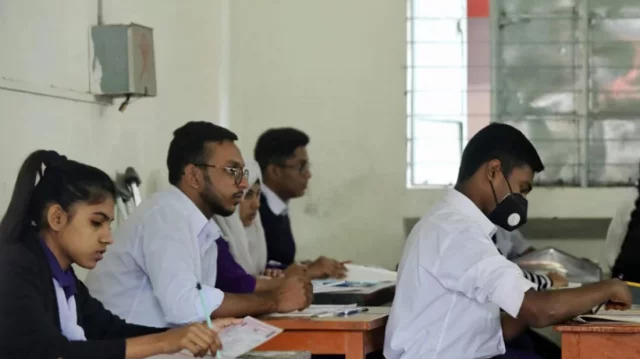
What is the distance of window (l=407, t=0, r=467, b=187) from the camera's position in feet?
16.9

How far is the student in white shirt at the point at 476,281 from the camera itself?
265 centimetres

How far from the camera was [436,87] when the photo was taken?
5.18m

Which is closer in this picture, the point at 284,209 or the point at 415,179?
the point at 284,209

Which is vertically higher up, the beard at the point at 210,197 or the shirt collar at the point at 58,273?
the beard at the point at 210,197

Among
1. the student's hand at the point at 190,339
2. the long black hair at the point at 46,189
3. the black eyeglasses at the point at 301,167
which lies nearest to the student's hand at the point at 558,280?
the black eyeglasses at the point at 301,167

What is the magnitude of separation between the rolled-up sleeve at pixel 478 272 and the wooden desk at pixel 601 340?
23 cm

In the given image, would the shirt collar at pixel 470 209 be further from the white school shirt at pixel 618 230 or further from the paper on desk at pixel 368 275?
the white school shirt at pixel 618 230

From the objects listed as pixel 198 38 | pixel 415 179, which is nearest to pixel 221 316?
pixel 198 38

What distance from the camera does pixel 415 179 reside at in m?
5.23

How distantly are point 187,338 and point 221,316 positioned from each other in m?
0.69

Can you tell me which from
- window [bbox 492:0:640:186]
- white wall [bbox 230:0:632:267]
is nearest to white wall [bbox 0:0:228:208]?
white wall [bbox 230:0:632:267]

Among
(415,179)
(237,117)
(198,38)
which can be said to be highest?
(198,38)

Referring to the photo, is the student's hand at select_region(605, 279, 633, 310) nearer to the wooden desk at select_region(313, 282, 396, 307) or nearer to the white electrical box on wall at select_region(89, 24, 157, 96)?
the wooden desk at select_region(313, 282, 396, 307)

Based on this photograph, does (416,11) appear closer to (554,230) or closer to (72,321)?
(554,230)
